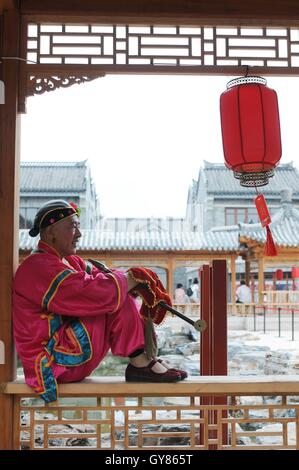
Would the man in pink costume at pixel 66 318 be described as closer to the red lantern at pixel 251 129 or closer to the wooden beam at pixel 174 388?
the wooden beam at pixel 174 388

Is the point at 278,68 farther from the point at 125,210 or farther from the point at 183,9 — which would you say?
the point at 125,210

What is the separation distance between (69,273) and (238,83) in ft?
3.65

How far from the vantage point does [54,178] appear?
2430 centimetres

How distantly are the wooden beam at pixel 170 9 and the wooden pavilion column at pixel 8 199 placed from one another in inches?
7.0

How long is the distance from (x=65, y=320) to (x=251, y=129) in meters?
1.11

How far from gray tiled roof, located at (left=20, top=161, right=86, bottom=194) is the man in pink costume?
2157 centimetres

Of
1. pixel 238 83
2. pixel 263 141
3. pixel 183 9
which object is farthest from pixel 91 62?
pixel 263 141

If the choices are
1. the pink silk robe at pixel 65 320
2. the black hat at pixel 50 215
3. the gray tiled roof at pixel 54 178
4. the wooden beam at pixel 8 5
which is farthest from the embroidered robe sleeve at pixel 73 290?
the gray tiled roof at pixel 54 178

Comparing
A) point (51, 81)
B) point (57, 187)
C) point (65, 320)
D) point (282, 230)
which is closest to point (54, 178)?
point (57, 187)

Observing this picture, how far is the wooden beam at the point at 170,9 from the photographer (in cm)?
227

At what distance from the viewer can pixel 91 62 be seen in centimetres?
231

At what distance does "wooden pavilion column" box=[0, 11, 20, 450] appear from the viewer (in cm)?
214

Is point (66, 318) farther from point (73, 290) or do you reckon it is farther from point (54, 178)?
point (54, 178)

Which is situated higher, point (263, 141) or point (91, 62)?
point (91, 62)
